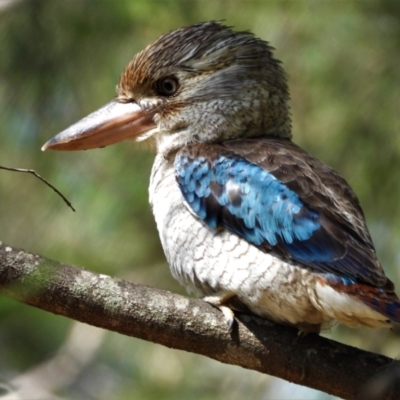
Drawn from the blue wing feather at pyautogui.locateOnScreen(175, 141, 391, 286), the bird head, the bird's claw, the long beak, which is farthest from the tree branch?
the long beak

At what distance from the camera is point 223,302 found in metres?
2.90

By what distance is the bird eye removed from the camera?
12.0 ft

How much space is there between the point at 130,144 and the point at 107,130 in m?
0.23

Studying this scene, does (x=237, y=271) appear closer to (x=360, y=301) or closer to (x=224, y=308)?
(x=224, y=308)

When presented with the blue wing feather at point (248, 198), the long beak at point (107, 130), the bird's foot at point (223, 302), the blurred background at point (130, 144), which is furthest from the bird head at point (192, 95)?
the bird's foot at point (223, 302)

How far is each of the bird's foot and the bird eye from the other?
1.05 meters

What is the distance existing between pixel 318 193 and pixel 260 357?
1.93 ft

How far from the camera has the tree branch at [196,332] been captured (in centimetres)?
251

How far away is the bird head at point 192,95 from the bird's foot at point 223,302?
0.82m

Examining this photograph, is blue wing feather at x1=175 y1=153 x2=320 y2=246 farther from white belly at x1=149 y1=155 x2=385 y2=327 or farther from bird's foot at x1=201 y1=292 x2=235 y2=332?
bird's foot at x1=201 y1=292 x2=235 y2=332

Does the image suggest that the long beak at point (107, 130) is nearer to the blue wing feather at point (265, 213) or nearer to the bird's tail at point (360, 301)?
the blue wing feather at point (265, 213)

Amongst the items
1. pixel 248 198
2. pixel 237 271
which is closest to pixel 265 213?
pixel 248 198

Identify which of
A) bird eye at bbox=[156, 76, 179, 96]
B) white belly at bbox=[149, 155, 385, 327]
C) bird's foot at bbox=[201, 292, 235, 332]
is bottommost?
bird's foot at bbox=[201, 292, 235, 332]

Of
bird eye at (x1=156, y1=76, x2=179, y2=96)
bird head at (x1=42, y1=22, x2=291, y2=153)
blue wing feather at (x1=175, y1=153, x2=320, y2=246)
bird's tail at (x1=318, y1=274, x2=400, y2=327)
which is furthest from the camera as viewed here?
bird eye at (x1=156, y1=76, x2=179, y2=96)
